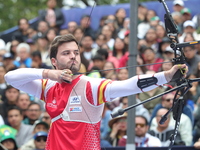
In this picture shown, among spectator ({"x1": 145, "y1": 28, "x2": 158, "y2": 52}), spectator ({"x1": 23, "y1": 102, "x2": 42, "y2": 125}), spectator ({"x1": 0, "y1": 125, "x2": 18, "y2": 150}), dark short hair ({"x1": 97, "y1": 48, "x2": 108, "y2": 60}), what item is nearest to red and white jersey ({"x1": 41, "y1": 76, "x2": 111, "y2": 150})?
spectator ({"x1": 0, "y1": 125, "x2": 18, "y2": 150})

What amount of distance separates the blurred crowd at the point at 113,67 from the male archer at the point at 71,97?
31 centimetres

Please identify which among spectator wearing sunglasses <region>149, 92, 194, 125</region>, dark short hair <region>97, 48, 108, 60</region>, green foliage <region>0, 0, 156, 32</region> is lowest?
spectator wearing sunglasses <region>149, 92, 194, 125</region>

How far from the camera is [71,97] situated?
471 cm

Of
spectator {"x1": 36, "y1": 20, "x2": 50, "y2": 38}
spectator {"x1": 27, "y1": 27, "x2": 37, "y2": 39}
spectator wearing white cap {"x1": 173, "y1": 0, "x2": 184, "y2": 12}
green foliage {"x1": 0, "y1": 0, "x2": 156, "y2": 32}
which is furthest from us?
green foliage {"x1": 0, "y1": 0, "x2": 156, "y2": 32}

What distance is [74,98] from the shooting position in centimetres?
470

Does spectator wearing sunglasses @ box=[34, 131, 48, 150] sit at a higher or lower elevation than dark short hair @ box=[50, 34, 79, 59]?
lower

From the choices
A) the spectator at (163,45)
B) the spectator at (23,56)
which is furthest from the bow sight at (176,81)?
the spectator at (23,56)

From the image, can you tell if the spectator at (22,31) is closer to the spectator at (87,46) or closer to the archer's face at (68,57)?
the spectator at (87,46)

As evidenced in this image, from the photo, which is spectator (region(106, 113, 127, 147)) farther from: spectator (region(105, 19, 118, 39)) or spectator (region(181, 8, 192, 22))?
spectator (region(105, 19, 118, 39))

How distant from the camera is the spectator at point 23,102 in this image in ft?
30.1

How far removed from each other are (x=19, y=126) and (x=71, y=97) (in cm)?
407

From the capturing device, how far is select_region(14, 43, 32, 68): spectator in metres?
11.6

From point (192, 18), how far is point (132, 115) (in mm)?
6390

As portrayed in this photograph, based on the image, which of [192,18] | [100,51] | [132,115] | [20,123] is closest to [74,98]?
[132,115]
